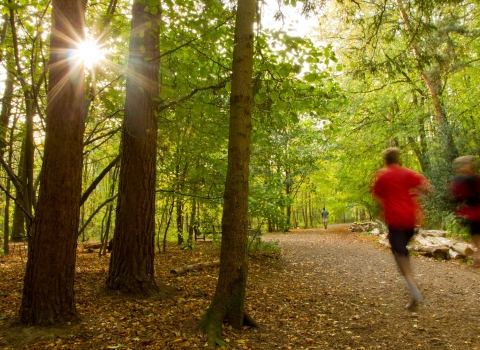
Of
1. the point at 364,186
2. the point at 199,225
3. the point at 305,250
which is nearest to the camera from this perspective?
the point at 199,225

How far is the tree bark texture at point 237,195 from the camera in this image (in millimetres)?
3736

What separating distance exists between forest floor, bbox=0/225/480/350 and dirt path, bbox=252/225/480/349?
0.5 inches

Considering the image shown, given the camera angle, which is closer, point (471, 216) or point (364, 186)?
point (471, 216)

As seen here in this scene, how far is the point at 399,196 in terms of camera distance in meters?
4.54

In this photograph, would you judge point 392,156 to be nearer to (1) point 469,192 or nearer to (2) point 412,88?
(1) point 469,192

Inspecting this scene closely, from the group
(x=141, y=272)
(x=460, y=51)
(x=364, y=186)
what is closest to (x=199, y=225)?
(x=141, y=272)

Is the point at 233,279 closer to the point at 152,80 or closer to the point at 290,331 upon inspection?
the point at 290,331

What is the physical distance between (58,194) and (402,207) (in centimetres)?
447

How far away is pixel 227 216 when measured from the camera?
12.3 ft

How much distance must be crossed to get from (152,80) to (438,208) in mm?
11134

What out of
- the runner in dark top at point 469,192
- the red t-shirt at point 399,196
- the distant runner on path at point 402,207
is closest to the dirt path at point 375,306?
the distant runner on path at point 402,207

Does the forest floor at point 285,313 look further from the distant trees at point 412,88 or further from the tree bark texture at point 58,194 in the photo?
the distant trees at point 412,88

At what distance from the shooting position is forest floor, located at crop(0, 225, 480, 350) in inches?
138

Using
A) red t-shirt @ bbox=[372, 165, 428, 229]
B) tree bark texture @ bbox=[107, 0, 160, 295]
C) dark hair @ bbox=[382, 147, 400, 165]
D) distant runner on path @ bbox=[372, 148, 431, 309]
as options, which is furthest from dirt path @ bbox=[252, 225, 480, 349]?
dark hair @ bbox=[382, 147, 400, 165]
